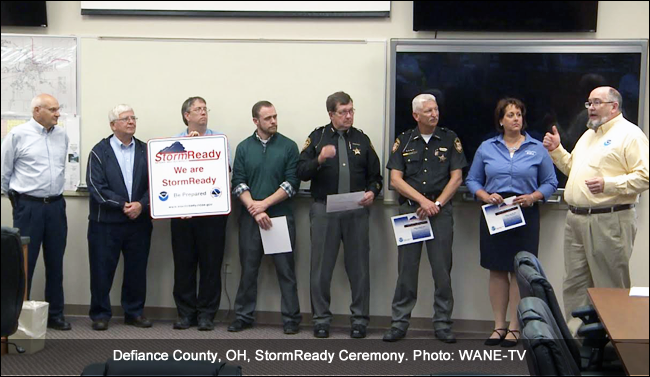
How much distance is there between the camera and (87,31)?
6.04 meters

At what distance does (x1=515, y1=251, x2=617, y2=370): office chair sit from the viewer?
327cm

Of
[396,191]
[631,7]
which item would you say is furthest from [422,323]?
[631,7]

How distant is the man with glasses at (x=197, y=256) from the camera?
574 cm

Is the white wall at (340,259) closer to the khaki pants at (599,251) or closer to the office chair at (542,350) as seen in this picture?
the khaki pants at (599,251)

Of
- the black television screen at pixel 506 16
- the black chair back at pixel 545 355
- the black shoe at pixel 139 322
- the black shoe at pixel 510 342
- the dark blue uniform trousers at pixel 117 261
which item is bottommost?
the black shoe at pixel 139 322

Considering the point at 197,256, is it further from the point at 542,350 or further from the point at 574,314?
the point at 542,350

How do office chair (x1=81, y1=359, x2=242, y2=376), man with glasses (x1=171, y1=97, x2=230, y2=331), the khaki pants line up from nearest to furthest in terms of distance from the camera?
office chair (x1=81, y1=359, x2=242, y2=376), the khaki pants, man with glasses (x1=171, y1=97, x2=230, y2=331)

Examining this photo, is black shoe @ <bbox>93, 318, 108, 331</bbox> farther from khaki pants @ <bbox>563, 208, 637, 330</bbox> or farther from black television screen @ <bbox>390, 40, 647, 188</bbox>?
khaki pants @ <bbox>563, 208, 637, 330</bbox>

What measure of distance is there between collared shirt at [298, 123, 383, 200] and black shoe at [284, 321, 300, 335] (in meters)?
0.91

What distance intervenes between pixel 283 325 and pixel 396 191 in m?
1.25

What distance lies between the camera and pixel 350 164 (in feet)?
18.2

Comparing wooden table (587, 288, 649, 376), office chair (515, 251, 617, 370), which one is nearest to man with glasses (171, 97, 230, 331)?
office chair (515, 251, 617, 370)

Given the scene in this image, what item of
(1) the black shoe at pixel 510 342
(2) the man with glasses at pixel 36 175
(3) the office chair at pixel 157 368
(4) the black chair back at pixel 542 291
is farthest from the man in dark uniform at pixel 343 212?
(3) the office chair at pixel 157 368

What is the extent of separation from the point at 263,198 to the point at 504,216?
1.62 meters
